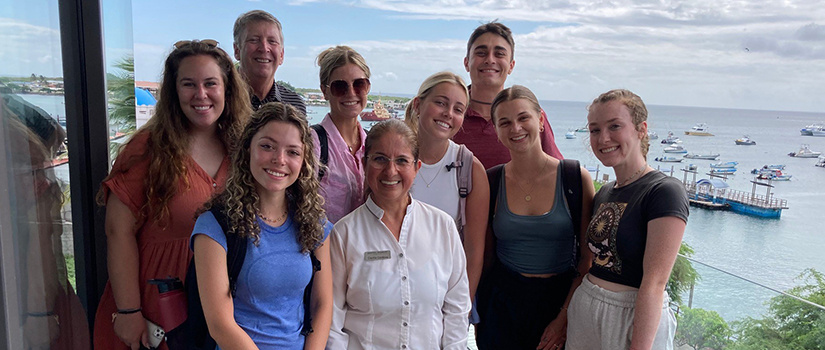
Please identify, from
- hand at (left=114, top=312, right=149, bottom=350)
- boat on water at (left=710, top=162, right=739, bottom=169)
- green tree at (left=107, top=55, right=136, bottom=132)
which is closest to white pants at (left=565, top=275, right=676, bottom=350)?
hand at (left=114, top=312, right=149, bottom=350)

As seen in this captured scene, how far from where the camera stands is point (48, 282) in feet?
6.03

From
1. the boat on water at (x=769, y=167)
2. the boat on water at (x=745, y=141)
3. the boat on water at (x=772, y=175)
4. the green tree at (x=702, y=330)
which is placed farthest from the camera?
the boat on water at (x=745, y=141)

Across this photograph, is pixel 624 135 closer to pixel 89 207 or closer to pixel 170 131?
pixel 170 131

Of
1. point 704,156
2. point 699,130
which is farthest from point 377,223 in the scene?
point 699,130

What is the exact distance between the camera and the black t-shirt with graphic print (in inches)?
67.9

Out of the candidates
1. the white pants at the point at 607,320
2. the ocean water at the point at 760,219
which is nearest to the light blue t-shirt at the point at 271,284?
the white pants at the point at 607,320

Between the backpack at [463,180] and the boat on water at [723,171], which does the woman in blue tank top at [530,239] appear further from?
the boat on water at [723,171]

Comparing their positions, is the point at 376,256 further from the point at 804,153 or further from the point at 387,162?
the point at 804,153

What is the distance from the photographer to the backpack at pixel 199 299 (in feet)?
4.95

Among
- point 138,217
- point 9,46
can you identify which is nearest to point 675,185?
point 138,217

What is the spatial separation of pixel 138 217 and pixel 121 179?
132 millimetres

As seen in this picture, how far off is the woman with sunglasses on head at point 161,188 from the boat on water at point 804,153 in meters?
35.3

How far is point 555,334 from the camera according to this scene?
2105mm

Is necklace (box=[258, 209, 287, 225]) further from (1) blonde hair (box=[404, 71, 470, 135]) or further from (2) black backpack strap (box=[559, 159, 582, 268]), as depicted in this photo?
(2) black backpack strap (box=[559, 159, 582, 268])
